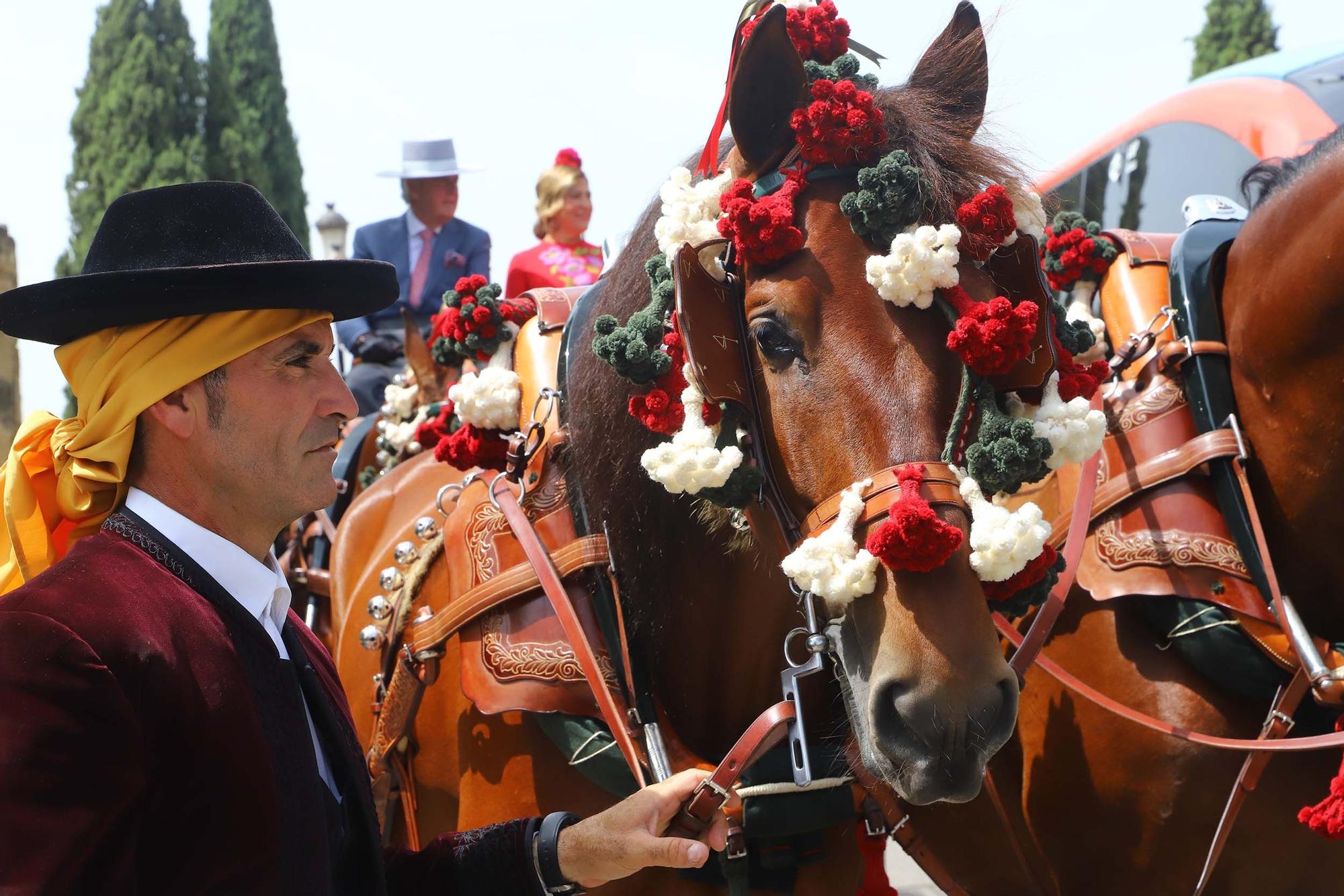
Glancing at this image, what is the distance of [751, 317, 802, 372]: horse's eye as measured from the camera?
188cm

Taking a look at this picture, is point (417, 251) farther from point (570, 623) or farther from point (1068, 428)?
point (1068, 428)

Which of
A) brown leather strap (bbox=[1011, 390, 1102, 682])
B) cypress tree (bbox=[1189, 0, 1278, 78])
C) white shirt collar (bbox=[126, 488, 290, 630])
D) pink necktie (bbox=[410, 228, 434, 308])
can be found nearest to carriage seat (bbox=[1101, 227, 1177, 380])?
brown leather strap (bbox=[1011, 390, 1102, 682])

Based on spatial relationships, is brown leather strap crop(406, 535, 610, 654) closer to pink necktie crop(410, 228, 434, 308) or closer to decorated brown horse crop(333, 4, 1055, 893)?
decorated brown horse crop(333, 4, 1055, 893)

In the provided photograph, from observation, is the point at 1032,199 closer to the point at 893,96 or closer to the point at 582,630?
the point at 893,96

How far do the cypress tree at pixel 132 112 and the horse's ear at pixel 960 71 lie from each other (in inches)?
673

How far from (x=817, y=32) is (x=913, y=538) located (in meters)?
0.98

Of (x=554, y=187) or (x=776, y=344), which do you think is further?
(x=554, y=187)

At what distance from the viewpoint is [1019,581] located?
73.4 inches

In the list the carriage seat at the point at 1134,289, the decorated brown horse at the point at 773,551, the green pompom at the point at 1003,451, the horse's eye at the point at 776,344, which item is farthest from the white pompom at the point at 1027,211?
the carriage seat at the point at 1134,289

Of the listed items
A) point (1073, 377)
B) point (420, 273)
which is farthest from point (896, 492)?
point (420, 273)

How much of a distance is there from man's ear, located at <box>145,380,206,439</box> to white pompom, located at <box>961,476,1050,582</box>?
1.02 m

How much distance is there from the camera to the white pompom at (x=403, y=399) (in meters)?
3.65

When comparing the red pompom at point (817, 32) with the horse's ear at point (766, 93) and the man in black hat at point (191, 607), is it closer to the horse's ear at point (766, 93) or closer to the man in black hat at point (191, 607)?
the horse's ear at point (766, 93)

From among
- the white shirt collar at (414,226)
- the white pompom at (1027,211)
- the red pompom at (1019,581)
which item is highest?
the white pompom at (1027,211)
